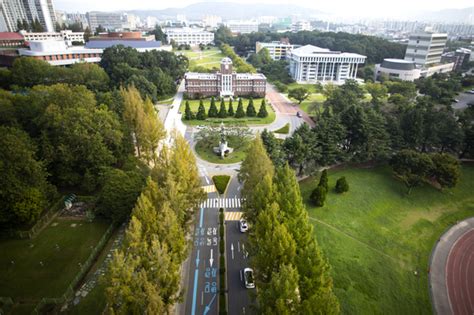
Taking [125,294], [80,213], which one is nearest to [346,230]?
[125,294]

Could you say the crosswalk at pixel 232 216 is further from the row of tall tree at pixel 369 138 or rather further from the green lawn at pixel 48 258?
the green lawn at pixel 48 258

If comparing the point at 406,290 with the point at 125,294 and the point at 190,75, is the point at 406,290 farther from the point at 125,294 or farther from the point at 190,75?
the point at 190,75

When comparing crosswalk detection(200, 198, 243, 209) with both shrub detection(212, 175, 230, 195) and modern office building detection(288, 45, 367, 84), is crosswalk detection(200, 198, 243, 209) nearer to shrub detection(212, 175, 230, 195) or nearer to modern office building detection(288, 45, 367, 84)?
shrub detection(212, 175, 230, 195)

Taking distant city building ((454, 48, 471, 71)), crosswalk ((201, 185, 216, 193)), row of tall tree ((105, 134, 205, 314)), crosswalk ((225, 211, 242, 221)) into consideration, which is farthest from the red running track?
distant city building ((454, 48, 471, 71))

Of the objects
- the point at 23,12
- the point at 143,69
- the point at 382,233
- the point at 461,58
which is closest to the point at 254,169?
the point at 382,233

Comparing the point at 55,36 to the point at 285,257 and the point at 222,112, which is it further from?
the point at 285,257
